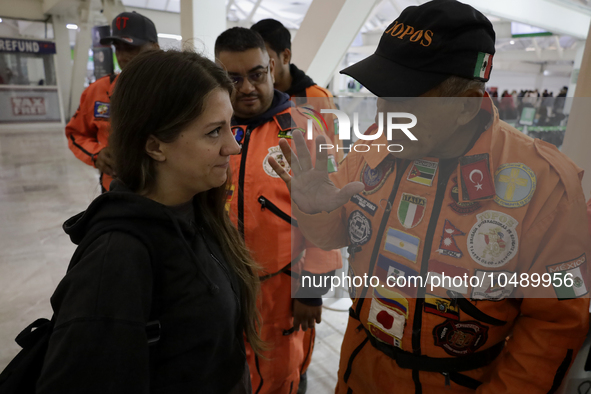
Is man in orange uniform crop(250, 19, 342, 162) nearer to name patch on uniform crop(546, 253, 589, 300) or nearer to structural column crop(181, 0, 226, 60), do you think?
structural column crop(181, 0, 226, 60)

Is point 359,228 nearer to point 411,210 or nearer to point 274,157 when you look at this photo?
point 411,210

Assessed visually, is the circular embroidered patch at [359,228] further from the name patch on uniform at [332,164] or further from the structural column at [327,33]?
the structural column at [327,33]

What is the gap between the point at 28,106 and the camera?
1162 centimetres

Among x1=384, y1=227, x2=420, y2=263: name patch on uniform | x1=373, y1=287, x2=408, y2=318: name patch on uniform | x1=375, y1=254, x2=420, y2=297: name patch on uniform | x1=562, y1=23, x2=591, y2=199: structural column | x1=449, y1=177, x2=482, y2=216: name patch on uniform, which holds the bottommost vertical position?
x1=373, y1=287, x2=408, y2=318: name patch on uniform

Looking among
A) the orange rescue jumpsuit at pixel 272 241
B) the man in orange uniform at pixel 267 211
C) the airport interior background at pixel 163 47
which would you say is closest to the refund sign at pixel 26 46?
the airport interior background at pixel 163 47

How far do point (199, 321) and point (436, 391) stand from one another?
62 cm

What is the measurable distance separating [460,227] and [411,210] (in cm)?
12

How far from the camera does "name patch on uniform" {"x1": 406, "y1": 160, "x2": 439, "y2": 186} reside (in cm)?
90

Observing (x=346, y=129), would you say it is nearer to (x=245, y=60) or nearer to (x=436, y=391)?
(x=245, y=60)

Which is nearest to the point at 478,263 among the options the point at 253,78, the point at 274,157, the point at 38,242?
the point at 274,157

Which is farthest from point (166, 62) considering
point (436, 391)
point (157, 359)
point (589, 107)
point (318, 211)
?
point (589, 107)

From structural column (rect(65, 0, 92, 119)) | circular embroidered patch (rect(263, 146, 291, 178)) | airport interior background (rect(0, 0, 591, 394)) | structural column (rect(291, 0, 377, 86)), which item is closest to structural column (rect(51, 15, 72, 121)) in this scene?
airport interior background (rect(0, 0, 591, 394))

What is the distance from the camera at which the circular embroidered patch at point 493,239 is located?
80 centimetres

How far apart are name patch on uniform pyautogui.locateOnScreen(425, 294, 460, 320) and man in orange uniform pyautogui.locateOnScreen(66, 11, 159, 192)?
1.97m
